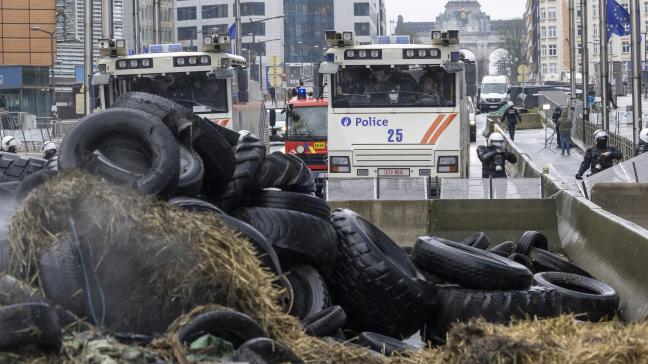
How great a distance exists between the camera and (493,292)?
10.2 m

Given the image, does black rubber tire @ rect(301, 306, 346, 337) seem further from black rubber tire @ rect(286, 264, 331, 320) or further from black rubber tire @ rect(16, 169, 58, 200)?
black rubber tire @ rect(16, 169, 58, 200)

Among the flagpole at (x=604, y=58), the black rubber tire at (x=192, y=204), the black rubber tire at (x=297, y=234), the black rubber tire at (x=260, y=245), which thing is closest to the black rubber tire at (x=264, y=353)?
the black rubber tire at (x=260, y=245)

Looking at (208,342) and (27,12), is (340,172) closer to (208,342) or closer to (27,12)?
(208,342)

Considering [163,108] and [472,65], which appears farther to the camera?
[472,65]

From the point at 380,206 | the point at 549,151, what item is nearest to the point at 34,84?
the point at 549,151

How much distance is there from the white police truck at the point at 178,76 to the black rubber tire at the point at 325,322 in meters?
14.8

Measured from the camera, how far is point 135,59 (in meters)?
23.6

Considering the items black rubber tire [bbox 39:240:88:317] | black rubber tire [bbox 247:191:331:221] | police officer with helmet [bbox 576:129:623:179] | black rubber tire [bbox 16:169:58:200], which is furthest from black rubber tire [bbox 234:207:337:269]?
police officer with helmet [bbox 576:129:623:179]

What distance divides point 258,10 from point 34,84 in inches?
3246

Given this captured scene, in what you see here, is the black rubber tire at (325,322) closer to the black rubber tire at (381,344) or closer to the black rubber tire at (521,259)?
the black rubber tire at (381,344)

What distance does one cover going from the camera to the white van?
93188 mm

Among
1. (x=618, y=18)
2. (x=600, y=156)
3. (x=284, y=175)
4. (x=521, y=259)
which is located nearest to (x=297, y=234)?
(x=284, y=175)

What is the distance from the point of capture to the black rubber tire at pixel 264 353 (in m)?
6.34

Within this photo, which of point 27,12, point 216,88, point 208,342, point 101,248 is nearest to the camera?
point 208,342
